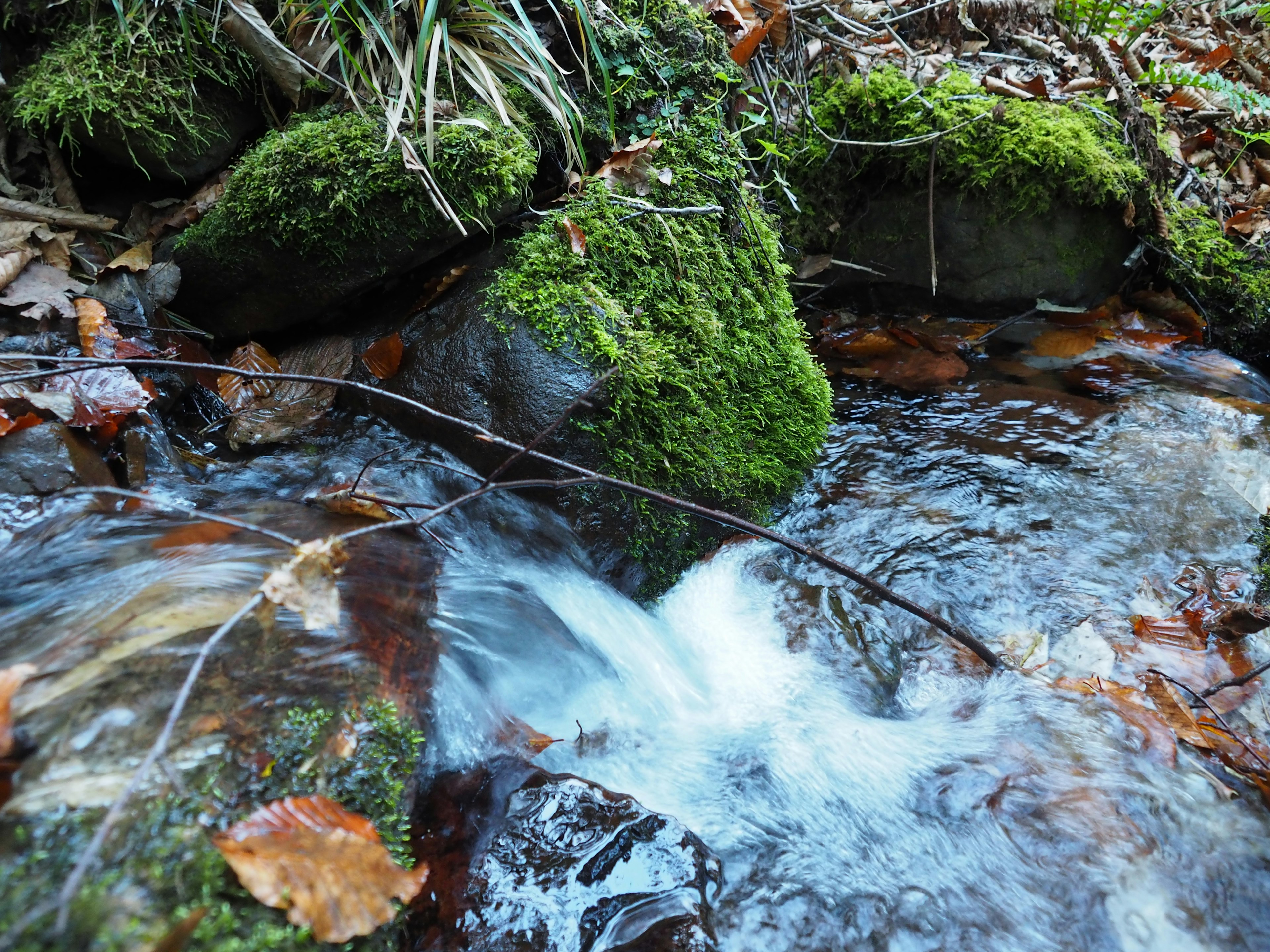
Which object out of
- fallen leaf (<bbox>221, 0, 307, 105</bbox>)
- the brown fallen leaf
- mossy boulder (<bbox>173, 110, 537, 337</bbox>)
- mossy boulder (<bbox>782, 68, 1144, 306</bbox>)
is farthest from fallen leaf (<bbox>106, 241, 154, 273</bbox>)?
mossy boulder (<bbox>782, 68, 1144, 306</bbox>)

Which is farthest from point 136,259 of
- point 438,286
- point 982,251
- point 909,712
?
point 982,251

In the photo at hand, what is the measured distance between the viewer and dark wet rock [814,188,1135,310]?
405cm

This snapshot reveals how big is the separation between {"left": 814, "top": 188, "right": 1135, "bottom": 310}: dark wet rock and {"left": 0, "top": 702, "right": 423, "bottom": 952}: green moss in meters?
3.91

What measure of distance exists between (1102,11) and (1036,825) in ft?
17.9

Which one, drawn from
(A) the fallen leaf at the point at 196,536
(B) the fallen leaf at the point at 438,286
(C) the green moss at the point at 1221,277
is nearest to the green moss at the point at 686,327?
(B) the fallen leaf at the point at 438,286

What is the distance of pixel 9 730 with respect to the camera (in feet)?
3.91

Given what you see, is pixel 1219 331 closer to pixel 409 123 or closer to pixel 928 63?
pixel 928 63

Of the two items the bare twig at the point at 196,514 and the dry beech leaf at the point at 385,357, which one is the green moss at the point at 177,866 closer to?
the bare twig at the point at 196,514

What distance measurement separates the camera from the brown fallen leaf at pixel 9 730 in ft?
3.70

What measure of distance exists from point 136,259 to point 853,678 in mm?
3211

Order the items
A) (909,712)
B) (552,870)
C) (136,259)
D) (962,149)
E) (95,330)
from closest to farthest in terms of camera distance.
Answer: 1. (552,870)
2. (909,712)
3. (95,330)
4. (136,259)
5. (962,149)

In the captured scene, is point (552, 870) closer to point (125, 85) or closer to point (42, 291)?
point (42, 291)

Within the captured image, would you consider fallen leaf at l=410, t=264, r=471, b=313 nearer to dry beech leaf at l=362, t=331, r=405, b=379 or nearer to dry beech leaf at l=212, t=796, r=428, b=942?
dry beech leaf at l=362, t=331, r=405, b=379

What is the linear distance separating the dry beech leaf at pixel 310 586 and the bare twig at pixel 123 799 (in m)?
0.06
